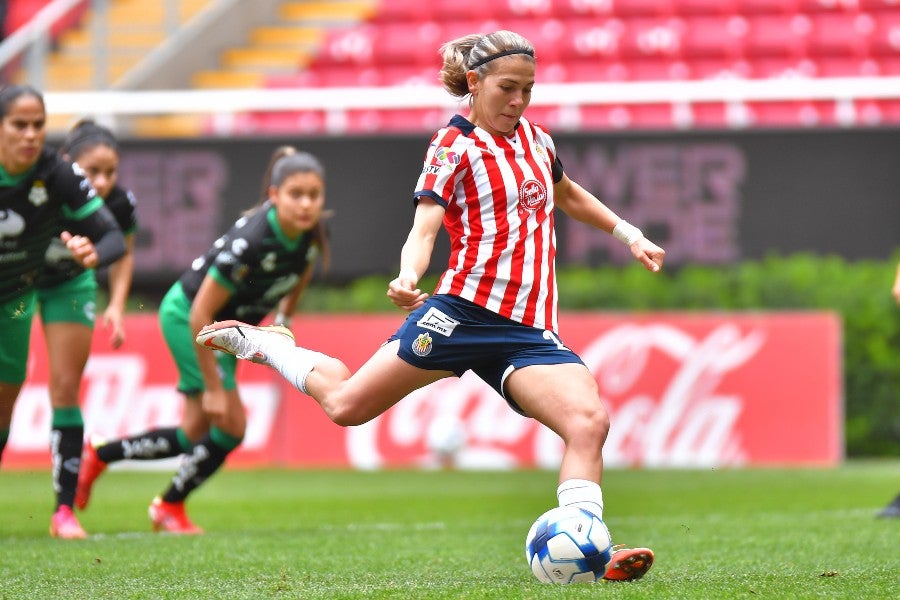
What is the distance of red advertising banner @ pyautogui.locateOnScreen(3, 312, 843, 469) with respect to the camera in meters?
13.1

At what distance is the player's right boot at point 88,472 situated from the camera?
26.5 feet

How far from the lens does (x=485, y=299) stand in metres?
5.08

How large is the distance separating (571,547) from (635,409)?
8.46m

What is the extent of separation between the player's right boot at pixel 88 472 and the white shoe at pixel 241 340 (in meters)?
2.73

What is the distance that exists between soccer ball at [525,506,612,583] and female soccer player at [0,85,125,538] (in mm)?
2422

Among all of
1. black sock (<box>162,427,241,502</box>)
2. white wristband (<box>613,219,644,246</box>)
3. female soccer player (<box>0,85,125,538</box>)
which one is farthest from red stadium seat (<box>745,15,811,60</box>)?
white wristband (<box>613,219,644,246</box>)

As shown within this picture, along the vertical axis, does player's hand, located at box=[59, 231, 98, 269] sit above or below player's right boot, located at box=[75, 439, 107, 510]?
above

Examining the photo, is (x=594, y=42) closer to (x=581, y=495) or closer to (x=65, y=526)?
(x=65, y=526)

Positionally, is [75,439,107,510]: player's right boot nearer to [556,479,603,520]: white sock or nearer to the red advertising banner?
[556,479,603,520]: white sock

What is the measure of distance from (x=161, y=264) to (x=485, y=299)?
1027cm

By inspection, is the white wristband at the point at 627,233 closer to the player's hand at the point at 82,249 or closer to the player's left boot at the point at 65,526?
the player's hand at the point at 82,249

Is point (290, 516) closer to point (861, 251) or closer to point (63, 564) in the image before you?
point (63, 564)

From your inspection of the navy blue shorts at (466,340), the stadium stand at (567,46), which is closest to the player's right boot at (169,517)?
the navy blue shorts at (466,340)

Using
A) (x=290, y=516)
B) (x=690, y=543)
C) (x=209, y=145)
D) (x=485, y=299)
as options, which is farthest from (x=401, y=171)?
(x=485, y=299)
